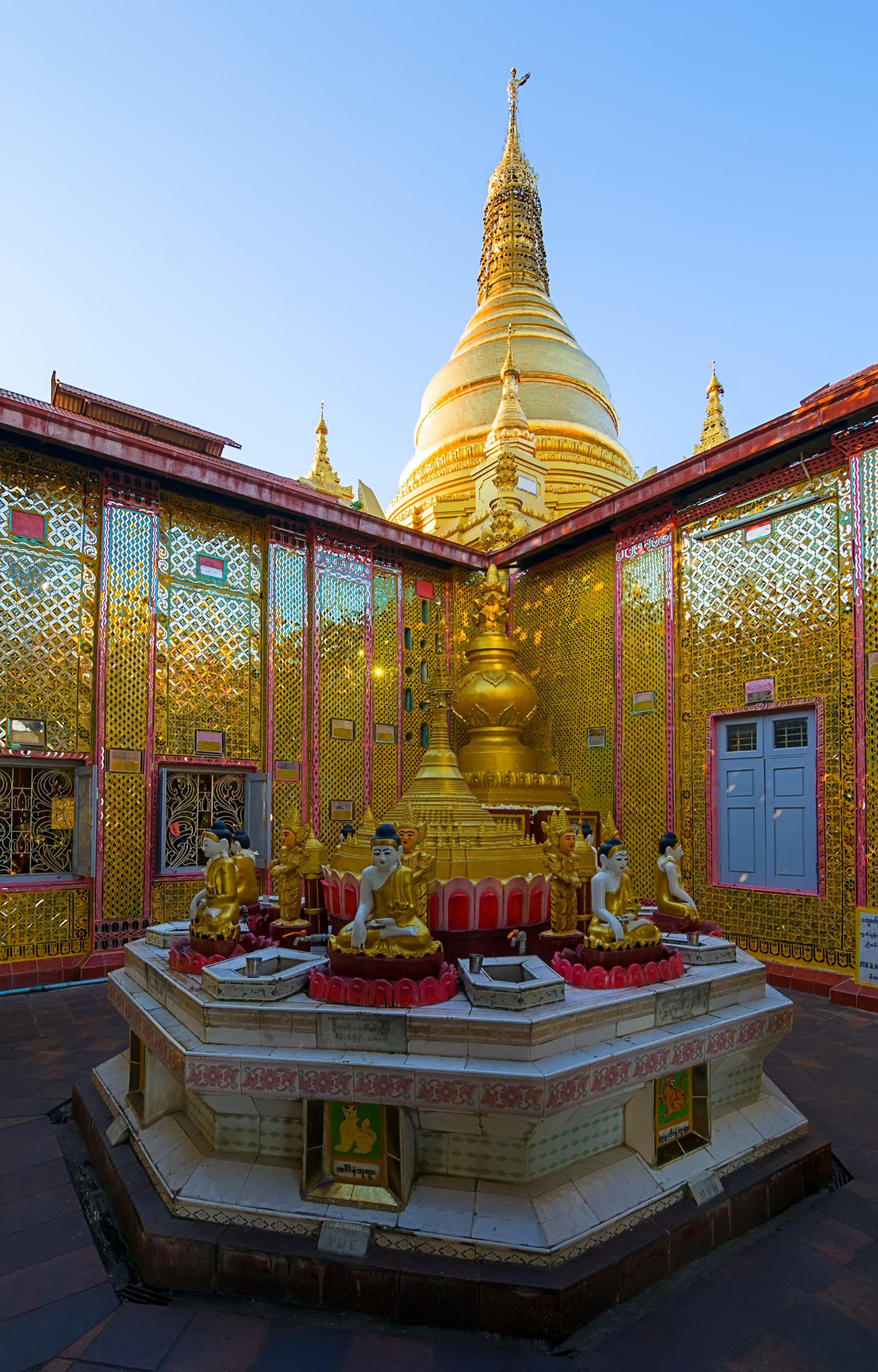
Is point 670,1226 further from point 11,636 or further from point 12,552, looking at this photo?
point 12,552

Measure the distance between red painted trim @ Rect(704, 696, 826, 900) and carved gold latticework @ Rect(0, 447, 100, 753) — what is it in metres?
8.53

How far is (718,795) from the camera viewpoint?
32.8ft

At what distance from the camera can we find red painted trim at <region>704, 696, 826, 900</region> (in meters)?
8.75

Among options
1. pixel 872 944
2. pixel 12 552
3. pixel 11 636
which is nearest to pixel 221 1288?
pixel 872 944

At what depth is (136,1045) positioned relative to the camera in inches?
188

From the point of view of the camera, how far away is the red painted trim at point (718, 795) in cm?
875

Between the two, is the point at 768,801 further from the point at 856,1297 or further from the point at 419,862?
the point at 856,1297

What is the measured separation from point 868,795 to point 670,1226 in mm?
6392

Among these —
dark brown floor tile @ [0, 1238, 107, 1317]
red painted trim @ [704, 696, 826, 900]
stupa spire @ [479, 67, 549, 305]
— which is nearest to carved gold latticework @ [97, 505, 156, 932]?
dark brown floor tile @ [0, 1238, 107, 1317]

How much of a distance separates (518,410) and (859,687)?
11235mm

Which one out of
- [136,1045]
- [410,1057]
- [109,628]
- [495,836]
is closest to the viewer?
[410,1057]

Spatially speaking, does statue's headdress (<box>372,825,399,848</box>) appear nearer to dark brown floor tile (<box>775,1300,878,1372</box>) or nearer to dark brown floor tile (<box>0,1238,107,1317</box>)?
dark brown floor tile (<box>0,1238,107,1317</box>)

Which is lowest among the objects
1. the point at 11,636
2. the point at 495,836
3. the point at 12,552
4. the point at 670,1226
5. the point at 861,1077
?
the point at 861,1077

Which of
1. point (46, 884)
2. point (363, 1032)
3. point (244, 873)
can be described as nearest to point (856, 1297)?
point (363, 1032)
